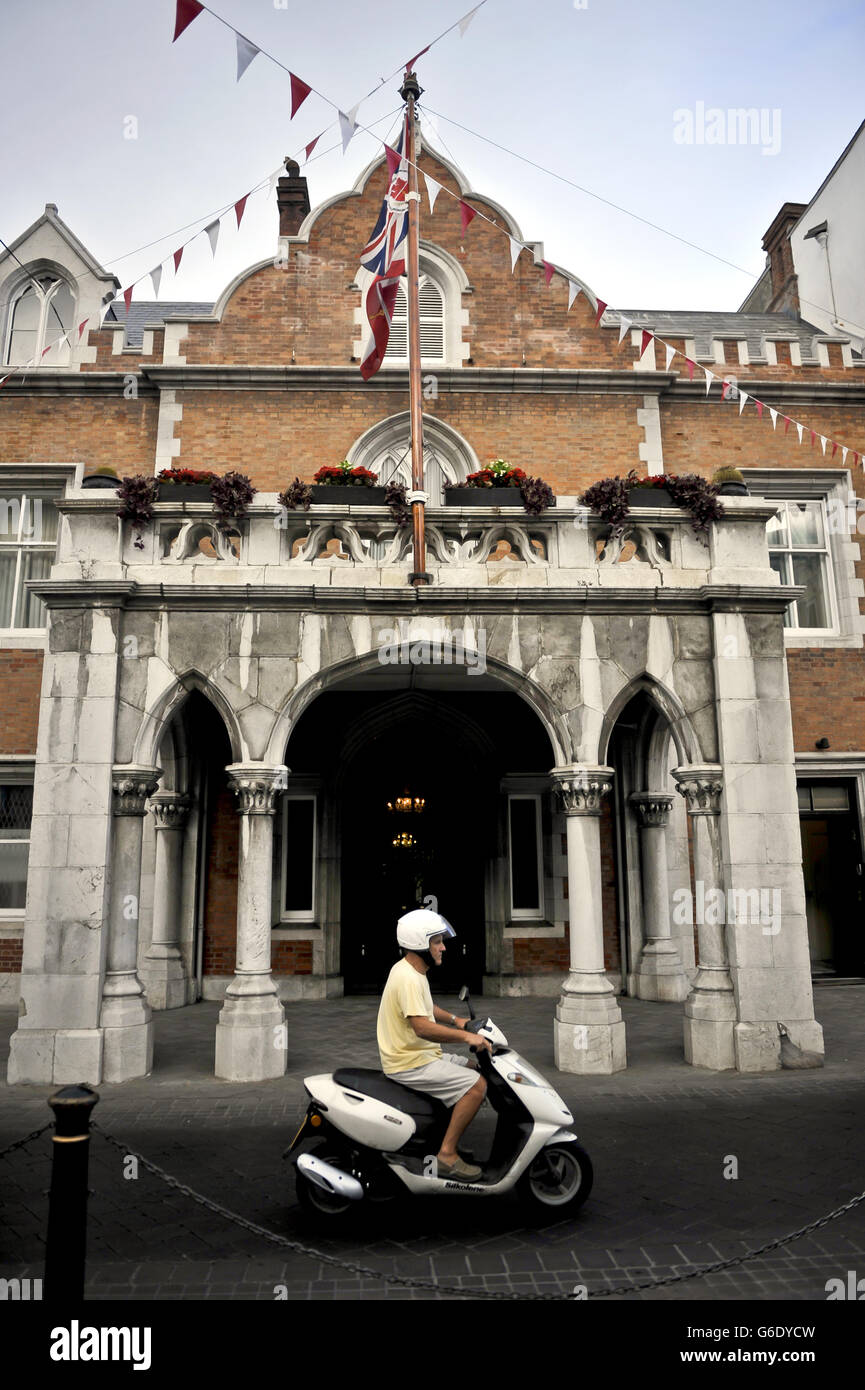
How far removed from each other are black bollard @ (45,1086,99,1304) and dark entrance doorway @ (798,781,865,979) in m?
12.7

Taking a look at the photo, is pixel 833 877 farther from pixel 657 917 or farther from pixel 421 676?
pixel 421 676

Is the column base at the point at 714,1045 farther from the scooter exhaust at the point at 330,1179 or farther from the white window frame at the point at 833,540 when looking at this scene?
the white window frame at the point at 833,540

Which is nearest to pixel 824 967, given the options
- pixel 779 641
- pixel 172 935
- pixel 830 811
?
pixel 830 811

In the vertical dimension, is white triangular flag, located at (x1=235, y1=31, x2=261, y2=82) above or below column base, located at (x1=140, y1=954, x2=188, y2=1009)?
above

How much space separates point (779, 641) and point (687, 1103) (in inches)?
180

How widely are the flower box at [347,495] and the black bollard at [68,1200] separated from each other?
6904mm

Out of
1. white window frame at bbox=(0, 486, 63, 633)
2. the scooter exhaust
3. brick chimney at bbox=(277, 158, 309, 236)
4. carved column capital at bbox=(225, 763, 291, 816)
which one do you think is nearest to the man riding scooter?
the scooter exhaust

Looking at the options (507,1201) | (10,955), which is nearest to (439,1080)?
(507,1201)

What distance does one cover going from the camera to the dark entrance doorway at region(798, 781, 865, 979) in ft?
47.3

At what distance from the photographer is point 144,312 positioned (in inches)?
715

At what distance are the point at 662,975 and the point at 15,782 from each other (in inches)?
376

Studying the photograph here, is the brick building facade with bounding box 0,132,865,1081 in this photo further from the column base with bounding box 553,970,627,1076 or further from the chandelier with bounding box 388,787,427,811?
the chandelier with bounding box 388,787,427,811

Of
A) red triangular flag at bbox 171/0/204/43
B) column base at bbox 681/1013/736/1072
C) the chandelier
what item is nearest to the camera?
red triangular flag at bbox 171/0/204/43

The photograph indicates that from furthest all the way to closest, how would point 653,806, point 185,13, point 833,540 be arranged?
point 833,540, point 653,806, point 185,13
